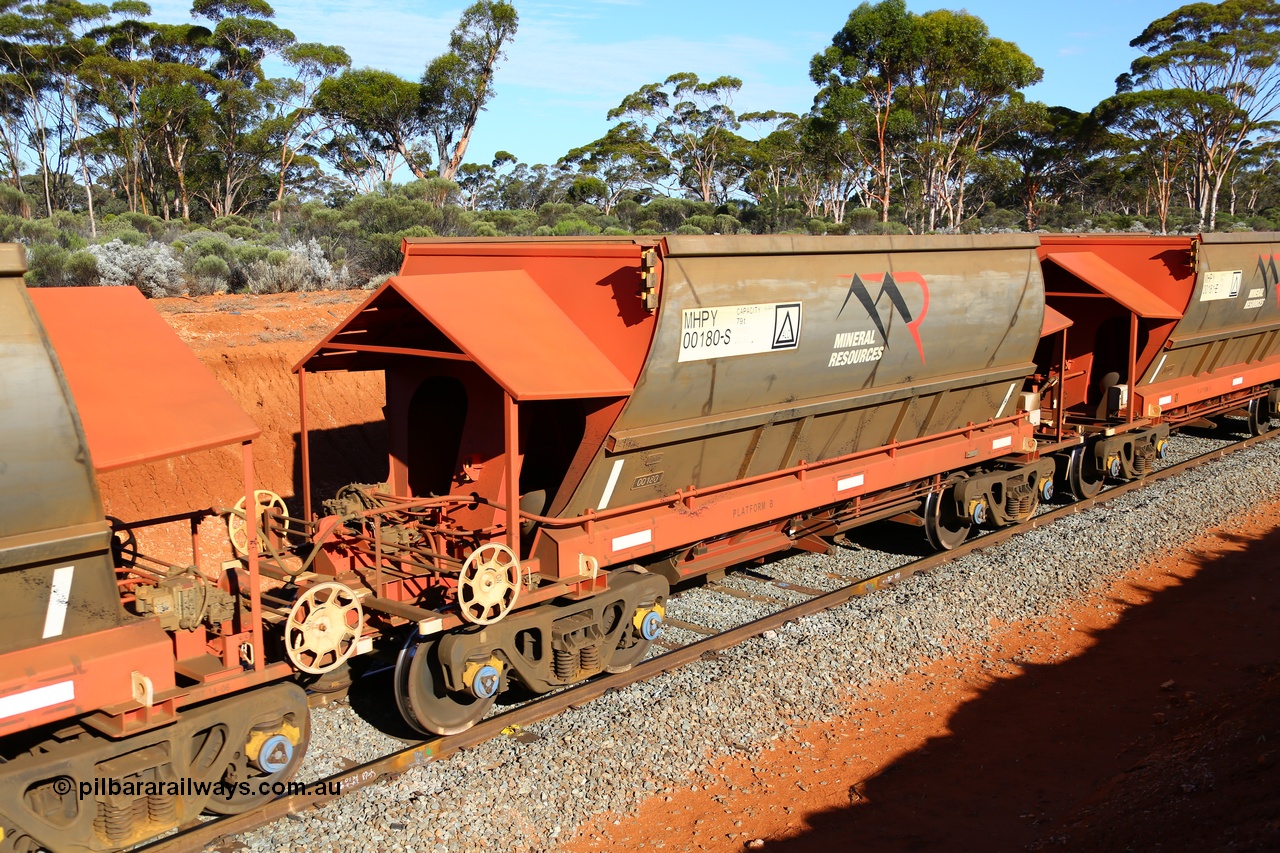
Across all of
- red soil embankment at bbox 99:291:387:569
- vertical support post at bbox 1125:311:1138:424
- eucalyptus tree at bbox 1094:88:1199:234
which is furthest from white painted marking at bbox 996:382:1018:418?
eucalyptus tree at bbox 1094:88:1199:234

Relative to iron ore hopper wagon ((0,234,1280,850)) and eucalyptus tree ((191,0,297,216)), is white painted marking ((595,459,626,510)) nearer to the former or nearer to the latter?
iron ore hopper wagon ((0,234,1280,850))

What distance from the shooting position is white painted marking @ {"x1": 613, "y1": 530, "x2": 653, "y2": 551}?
784 cm

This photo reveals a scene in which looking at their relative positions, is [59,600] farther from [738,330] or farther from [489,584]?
[738,330]

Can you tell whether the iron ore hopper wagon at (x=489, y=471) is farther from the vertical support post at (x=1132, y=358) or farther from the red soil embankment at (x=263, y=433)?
the red soil embankment at (x=263, y=433)

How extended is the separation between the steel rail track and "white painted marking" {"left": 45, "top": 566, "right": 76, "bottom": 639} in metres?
1.40

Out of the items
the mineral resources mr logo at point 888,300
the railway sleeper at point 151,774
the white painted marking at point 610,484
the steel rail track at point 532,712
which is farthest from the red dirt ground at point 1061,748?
the mineral resources mr logo at point 888,300

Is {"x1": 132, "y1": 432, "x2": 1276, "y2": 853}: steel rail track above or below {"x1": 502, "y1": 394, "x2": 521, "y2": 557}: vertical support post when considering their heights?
below

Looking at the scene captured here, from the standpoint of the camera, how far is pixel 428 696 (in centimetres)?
707

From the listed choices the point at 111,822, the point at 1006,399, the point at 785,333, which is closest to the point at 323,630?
the point at 111,822

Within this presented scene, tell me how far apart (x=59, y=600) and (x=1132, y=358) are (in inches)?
489

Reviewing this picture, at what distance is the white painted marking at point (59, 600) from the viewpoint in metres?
5.09

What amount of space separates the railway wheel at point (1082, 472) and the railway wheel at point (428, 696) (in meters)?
9.43

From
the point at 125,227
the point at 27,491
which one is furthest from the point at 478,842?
the point at 125,227

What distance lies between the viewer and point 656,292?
7.30m
